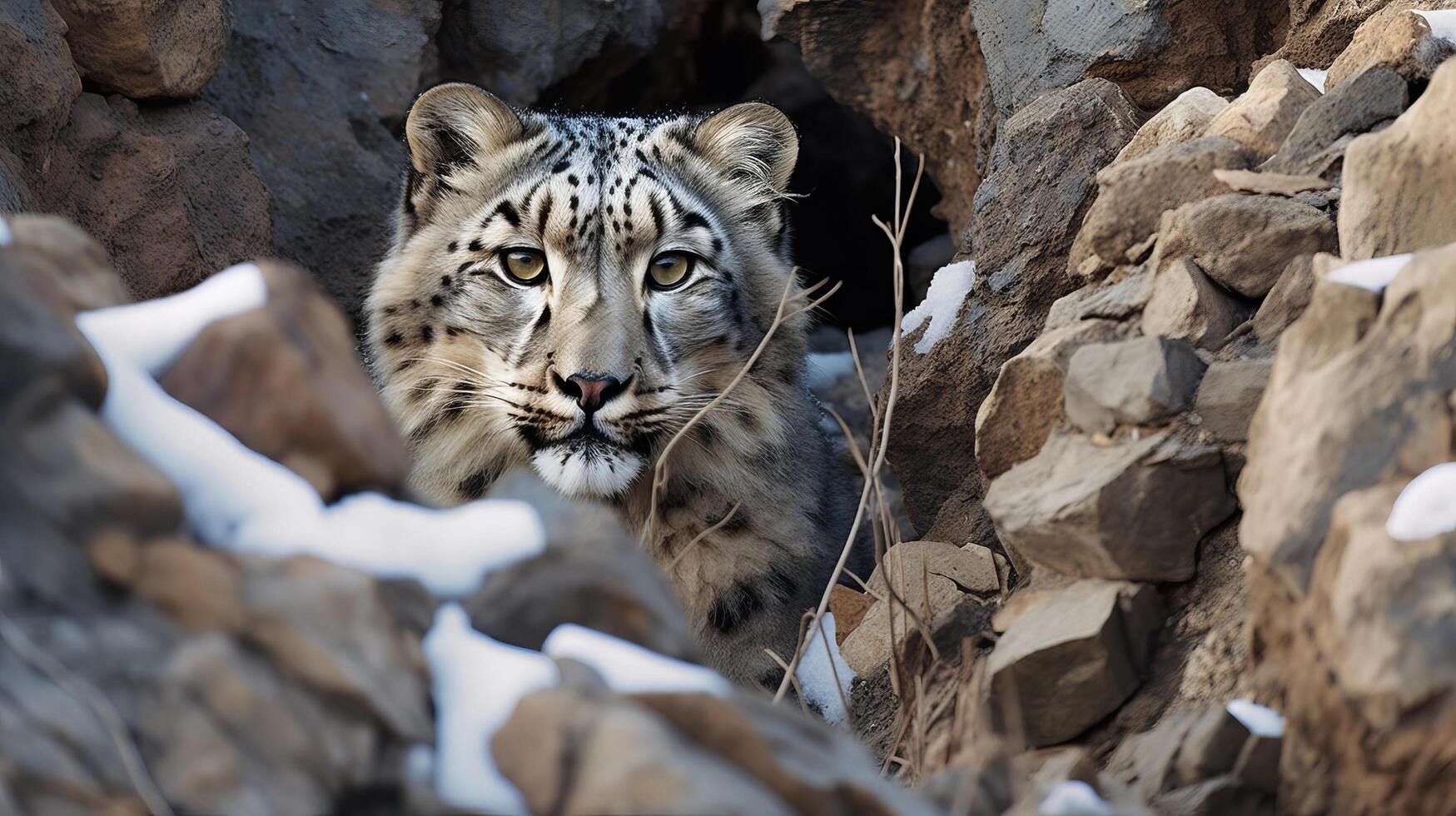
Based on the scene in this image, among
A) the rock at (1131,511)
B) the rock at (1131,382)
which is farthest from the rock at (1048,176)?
the rock at (1131,511)

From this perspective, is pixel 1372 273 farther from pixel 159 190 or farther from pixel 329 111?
pixel 329 111

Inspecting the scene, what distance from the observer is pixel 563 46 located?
21.3ft

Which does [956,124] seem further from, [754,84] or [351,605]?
[351,605]

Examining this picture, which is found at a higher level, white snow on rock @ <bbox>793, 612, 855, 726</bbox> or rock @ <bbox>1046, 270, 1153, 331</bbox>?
rock @ <bbox>1046, 270, 1153, 331</bbox>

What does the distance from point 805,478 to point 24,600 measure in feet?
9.13

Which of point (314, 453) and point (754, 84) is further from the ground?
point (314, 453)

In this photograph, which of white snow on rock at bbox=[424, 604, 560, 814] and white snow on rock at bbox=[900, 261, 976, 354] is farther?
white snow on rock at bbox=[900, 261, 976, 354]

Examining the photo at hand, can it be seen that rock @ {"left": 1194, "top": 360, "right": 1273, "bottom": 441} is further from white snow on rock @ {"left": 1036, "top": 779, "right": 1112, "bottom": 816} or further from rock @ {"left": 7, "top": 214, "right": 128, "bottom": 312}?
rock @ {"left": 7, "top": 214, "right": 128, "bottom": 312}

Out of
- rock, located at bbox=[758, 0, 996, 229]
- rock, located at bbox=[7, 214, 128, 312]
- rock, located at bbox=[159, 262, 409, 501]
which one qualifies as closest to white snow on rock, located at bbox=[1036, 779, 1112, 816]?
rock, located at bbox=[159, 262, 409, 501]

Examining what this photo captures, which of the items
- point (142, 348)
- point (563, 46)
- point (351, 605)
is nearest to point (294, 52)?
point (563, 46)

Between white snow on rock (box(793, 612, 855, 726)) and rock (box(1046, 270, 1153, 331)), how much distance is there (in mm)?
1036

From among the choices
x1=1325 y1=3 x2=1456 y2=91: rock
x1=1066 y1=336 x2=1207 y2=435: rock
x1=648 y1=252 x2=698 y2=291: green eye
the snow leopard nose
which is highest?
x1=1325 y1=3 x2=1456 y2=91: rock

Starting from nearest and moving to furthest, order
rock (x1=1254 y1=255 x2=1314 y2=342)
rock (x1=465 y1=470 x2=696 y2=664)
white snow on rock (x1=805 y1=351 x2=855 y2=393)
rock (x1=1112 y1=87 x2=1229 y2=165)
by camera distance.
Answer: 1. rock (x1=465 y1=470 x2=696 y2=664)
2. rock (x1=1254 y1=255 x2=1314 y2=342)
3. rock (x1=1112 y1=87 x2=1229 y2=165)
4. white snow on rock (x1=805 y1=351 x2=855 y2=393)

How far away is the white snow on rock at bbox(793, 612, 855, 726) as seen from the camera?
11.5 feet
